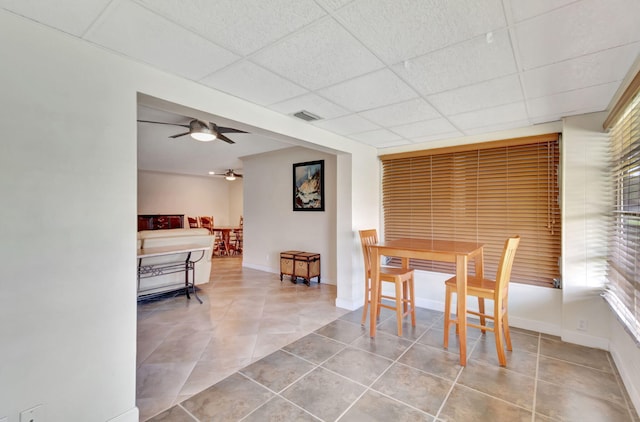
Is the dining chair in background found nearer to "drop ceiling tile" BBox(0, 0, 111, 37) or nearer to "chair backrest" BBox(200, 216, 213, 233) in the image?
"chair backrest" BBox(200, 216, 213, 233)

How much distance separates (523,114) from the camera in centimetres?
271

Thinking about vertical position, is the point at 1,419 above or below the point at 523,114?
below

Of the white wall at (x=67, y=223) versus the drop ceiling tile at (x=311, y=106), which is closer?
the white wall at (x=67, y=223)

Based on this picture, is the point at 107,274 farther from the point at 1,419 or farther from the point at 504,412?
the point at 504,412

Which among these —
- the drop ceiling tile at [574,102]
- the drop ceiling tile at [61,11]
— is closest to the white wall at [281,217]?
the drop ceiling tile at [574,102]

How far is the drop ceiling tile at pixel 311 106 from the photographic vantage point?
2385 mm

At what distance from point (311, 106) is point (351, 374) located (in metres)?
2.26

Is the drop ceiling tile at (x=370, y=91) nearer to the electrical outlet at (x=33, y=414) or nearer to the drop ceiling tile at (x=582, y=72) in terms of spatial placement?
the drop ceiling tile at (x=582, y=72)

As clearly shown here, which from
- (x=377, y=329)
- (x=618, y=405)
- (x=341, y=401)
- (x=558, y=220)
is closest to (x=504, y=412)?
(x=618, y=405)

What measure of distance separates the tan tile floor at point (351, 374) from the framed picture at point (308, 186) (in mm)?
2190

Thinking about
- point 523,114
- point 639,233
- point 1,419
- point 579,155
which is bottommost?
point 1,419

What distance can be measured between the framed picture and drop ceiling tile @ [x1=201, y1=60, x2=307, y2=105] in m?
2.70

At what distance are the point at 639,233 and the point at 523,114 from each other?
4.37 feet

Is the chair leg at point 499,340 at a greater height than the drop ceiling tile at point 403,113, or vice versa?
the drop ceiling tile at point 403,113
